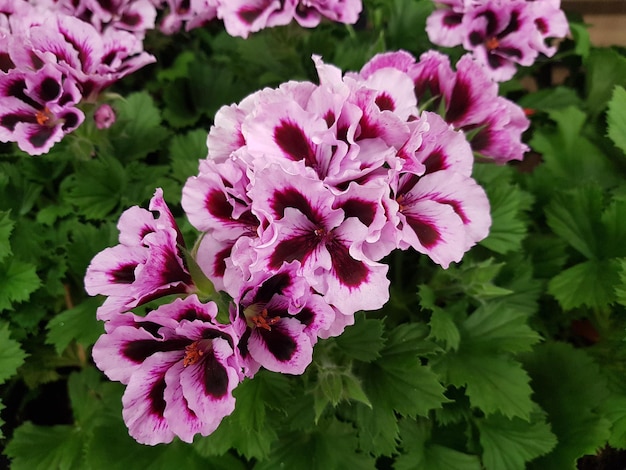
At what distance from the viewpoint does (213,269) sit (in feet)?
2.07

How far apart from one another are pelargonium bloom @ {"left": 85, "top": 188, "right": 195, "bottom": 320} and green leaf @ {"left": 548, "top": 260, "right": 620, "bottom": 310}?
0.66 meters

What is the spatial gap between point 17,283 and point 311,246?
565 millimetres

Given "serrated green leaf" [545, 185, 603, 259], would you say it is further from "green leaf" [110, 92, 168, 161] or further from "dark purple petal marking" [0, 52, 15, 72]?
"dark purple petal marking" [0, 52, 15, 72]

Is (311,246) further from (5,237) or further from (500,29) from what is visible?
(500,29)

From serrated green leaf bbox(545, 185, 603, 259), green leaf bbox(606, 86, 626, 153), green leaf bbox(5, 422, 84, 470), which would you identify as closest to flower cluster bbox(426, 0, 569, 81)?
green leaf bbox(606, 86, 626, 153)

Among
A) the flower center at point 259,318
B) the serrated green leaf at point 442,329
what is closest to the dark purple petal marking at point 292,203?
the flower center at point 259,318

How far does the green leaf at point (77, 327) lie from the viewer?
0.87 m

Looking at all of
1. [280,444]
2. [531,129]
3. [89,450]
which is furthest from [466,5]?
[89,450]

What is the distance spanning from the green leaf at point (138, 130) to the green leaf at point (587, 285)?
79cm

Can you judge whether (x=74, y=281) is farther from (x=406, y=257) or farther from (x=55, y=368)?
(x=406, y=257)

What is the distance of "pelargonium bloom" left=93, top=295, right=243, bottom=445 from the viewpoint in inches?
21.3

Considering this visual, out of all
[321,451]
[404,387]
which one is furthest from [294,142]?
[321,451]

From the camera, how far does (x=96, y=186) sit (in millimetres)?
1011

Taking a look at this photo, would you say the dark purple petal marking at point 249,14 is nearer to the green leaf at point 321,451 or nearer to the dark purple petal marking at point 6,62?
the dark purple petal marking at point 6,62
